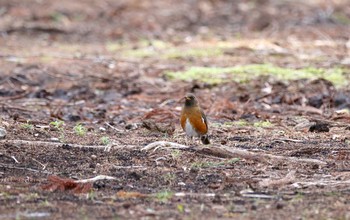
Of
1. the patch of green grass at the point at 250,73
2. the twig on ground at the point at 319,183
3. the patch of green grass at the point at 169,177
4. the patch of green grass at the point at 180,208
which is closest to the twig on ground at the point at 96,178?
the patch of green grass at the point at 169,177

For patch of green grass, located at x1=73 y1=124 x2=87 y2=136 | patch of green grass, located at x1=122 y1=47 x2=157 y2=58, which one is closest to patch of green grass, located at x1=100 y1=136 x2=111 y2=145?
patch of green grass, located at x1=73 y1=124 x2=87 y2=136

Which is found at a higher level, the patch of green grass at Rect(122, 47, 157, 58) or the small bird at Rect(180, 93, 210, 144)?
the small bird at Rect(180, 93, 210, 144)

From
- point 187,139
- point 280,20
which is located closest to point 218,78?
point 187,139

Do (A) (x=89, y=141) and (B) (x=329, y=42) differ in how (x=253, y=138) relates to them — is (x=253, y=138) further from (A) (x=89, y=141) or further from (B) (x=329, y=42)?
(B) (x=329, y=42)

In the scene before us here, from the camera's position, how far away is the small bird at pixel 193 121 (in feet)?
26.2

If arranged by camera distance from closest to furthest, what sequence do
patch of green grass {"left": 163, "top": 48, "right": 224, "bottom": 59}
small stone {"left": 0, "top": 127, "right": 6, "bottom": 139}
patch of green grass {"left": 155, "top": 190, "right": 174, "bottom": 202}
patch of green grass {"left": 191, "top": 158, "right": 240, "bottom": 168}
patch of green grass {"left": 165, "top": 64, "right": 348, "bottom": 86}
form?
1. patch of green grass {"left": 155, "top": 190, "right": 174, "bottom": 202}
2. patch of green grass {"left": 191, "top": 158, "right": 240, "bottom": 168}
3. small stone {"left": 0, "top": 127, "right": 6, "bottom": 139}
4. patch of green grass {"left": 165, "top": 64, "right": 348, "bottom": 86}
5. patch of green grass {"left": 163, "top": 48, "right": 224, "bottom": 59}

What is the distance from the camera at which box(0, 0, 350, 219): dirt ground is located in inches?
231

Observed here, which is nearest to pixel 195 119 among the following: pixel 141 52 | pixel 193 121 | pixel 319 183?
pixel 193 121

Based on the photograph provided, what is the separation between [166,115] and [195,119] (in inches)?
74.5

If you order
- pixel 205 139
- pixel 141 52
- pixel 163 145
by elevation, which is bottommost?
pixel 141 52

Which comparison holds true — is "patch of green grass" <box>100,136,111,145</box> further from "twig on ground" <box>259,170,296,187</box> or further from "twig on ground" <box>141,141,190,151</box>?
"twig on ground" <box>259,170,296,187</box>

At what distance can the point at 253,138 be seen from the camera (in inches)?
328

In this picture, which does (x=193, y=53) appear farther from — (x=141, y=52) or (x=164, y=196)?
(x=164, y=196)

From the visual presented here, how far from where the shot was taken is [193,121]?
316 inches
